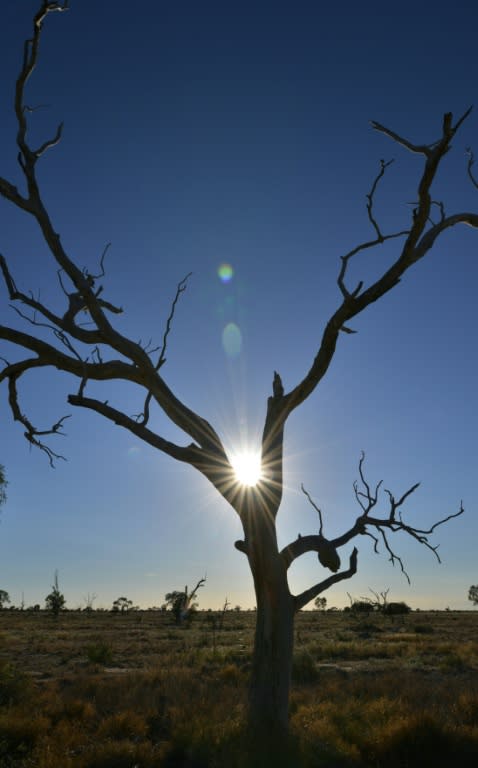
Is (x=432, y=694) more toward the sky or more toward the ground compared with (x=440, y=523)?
Answer: more toward the ground

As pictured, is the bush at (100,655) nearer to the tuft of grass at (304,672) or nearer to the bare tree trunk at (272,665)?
the tuft of grass at (304,672)

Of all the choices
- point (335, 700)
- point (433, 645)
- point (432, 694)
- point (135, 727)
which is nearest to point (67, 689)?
point (135, 727)

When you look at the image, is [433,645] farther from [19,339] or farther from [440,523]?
[19,339]

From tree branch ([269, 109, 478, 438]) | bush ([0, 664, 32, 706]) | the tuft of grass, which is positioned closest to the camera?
tree branch ([269, 109, 478, 438])

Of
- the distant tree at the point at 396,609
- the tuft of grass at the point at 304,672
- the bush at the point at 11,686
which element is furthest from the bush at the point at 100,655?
the distant tree at the point at 396,609

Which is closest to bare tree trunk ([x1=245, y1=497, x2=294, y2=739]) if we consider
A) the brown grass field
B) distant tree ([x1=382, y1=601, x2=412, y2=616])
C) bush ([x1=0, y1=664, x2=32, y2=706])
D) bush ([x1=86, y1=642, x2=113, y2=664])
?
the brown grass field

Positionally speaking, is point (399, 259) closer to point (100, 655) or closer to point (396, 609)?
point (100, 655)

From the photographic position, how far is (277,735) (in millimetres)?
6977

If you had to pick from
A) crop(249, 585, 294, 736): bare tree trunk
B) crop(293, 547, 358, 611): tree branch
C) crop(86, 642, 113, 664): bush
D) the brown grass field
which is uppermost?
crop(293, 547, 358, 611): tree branch

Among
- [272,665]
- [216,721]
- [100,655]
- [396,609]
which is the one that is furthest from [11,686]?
[396,609]

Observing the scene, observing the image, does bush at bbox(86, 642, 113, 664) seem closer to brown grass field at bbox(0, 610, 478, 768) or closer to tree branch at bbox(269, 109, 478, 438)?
brown grass field at bbox(0, 610, 478, 768)

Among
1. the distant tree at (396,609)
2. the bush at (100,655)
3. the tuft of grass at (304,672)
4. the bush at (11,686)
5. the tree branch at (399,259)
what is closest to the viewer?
the tree branch at (399,259)

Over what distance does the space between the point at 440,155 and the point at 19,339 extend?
5555 millimetres

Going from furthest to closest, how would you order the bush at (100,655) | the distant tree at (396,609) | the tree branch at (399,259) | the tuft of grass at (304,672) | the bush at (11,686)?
1. the distant tree at (396,609)
2. the bush at (100,655)
3. the tuft of grass at (304,672)
4. the bush at (11,686)
5. the tree branch at (399,259)
